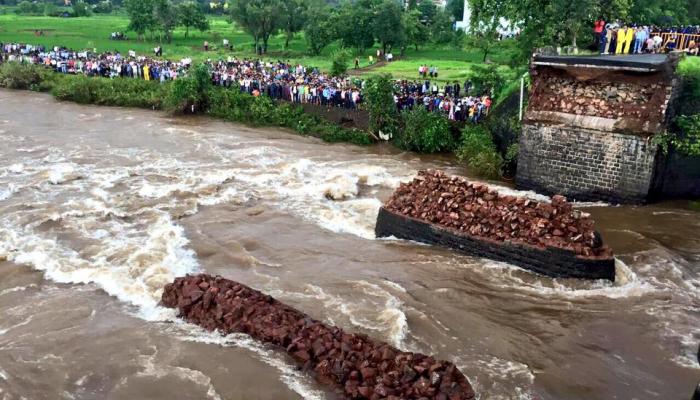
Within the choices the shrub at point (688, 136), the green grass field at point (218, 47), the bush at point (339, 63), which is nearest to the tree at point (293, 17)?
the green grass field at point (218, 47)

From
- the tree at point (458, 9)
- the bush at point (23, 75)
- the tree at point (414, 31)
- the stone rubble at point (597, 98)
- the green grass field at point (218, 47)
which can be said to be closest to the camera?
the stone rubble at point (597, 98)

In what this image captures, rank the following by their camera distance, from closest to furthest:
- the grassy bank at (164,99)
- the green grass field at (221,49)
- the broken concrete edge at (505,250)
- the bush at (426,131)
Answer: the broken concrete edge at (505,250) < the bush at (426,131) < the grassy bank at (164,99) < the green grass field at (221,49)

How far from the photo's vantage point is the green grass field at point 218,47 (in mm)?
32844

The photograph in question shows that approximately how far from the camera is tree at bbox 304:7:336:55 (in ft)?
128

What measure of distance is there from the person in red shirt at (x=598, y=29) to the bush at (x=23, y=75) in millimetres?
25615

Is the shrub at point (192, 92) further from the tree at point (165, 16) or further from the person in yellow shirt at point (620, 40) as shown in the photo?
the tree at point (165, 16)

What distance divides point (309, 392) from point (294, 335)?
1074 mm

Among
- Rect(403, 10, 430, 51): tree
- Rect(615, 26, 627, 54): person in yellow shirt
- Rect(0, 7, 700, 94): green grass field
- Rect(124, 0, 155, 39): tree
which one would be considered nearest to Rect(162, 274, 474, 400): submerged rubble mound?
Rect(0, 7, 700, 94): green grass field

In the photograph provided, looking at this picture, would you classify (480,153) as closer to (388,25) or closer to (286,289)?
(286,289)

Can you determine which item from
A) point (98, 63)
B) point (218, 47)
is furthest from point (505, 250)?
point (218, 47)

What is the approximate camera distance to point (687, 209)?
16.2m

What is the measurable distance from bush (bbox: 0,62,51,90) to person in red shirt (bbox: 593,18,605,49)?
25.6m

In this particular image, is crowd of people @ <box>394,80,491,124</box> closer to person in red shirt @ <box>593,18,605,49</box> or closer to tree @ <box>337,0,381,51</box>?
person in red shirt @ <box>593,18,605,49</box>

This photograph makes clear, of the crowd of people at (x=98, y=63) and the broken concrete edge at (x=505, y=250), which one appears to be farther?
the crowd of people at (x=98, y=63)
